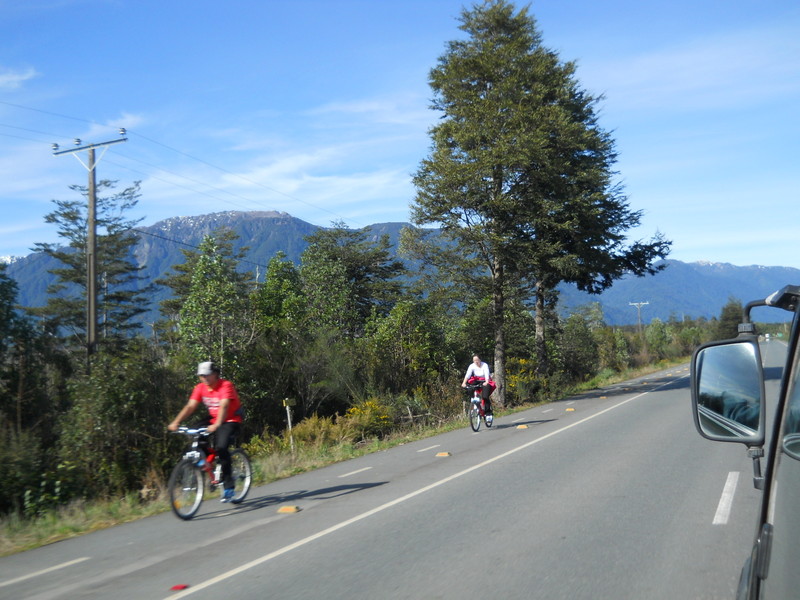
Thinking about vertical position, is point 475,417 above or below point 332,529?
below

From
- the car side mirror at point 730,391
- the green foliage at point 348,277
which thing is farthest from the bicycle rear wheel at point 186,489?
the green foliage at point 348,277

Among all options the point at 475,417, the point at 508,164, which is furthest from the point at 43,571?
the point at 508,164

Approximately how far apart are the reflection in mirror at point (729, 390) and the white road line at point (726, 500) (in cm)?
475

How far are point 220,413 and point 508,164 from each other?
1737cm

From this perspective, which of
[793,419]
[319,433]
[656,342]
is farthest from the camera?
[656,342]

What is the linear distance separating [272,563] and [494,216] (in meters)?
20.0

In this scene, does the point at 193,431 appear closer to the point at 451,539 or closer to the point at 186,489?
the point at 186,489

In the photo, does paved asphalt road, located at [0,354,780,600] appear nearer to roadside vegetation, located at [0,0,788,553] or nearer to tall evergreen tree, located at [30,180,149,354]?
roadside vegetation, located at [0,0,788,553]

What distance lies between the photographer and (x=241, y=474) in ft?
30.3

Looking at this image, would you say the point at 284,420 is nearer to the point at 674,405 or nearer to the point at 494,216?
the point at 494,216

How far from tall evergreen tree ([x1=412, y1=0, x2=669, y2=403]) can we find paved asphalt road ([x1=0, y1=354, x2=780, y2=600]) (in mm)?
13952

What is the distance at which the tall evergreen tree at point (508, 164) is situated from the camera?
24.0 metres

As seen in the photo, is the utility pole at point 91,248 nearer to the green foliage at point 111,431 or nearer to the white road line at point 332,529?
the green foliage at point 111,431

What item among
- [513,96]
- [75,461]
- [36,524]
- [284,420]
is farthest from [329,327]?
[36,524]
